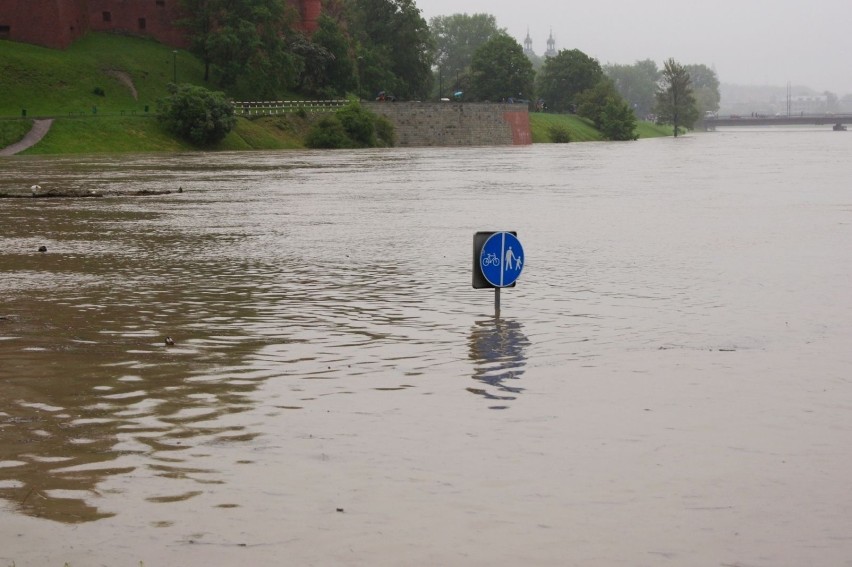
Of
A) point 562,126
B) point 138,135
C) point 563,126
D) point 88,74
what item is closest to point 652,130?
point 563,126

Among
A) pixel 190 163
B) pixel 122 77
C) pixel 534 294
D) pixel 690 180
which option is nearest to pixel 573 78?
pixel 122 77

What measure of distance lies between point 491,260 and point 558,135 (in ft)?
377

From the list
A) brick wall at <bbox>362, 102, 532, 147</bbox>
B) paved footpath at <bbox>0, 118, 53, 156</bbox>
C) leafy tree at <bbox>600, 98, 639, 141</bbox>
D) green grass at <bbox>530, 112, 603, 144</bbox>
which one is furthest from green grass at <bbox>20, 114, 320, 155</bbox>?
leafy tree at <bbox>600, 98, 639, 141</bbox>

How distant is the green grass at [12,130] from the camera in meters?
71.1

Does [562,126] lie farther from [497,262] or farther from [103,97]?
[497,262]

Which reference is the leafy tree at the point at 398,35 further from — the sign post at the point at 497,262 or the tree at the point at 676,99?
the sign post at the point at 497,262

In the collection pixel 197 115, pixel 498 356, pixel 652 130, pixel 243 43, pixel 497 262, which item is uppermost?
pixel 243 43

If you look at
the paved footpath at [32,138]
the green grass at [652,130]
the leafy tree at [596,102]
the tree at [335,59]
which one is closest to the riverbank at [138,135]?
the paved footpath at [32,138]

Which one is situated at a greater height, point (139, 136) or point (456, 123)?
point (456, 123)

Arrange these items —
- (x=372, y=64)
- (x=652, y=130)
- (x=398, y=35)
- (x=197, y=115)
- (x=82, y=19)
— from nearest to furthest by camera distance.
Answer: (x=197, y=115) → (x=82, y=19) → (x=372, y=64) → (x=398, y=35) → (x=652, y=130)

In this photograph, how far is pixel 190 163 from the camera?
6222cm

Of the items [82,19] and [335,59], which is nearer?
[82,19]

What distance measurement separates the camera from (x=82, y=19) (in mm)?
105875

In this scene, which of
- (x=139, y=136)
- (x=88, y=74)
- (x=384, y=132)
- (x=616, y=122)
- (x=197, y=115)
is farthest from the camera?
(x=616, y=122)
